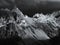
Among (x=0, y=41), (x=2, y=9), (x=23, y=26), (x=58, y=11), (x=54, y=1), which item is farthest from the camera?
(x=54, y=1)

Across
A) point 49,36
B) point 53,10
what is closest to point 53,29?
point 49,36

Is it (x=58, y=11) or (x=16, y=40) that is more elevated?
(x=58, y=11)

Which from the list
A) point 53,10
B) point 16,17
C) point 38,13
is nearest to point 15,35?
point 16,17

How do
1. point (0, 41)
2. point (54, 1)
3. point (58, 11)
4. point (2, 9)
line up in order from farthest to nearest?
point (54, 1)
point (58, 11)
point (2, 9)
point (0, 41)

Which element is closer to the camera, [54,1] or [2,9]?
[2,9]

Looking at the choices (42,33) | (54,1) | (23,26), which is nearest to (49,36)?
(42,33)

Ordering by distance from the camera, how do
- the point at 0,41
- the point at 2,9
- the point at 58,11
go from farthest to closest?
the point at 58,11 → the point at 2,9 → the point at 0,41

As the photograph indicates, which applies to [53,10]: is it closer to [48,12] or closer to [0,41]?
[48,12]

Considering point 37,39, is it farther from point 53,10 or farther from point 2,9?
point 53,10
